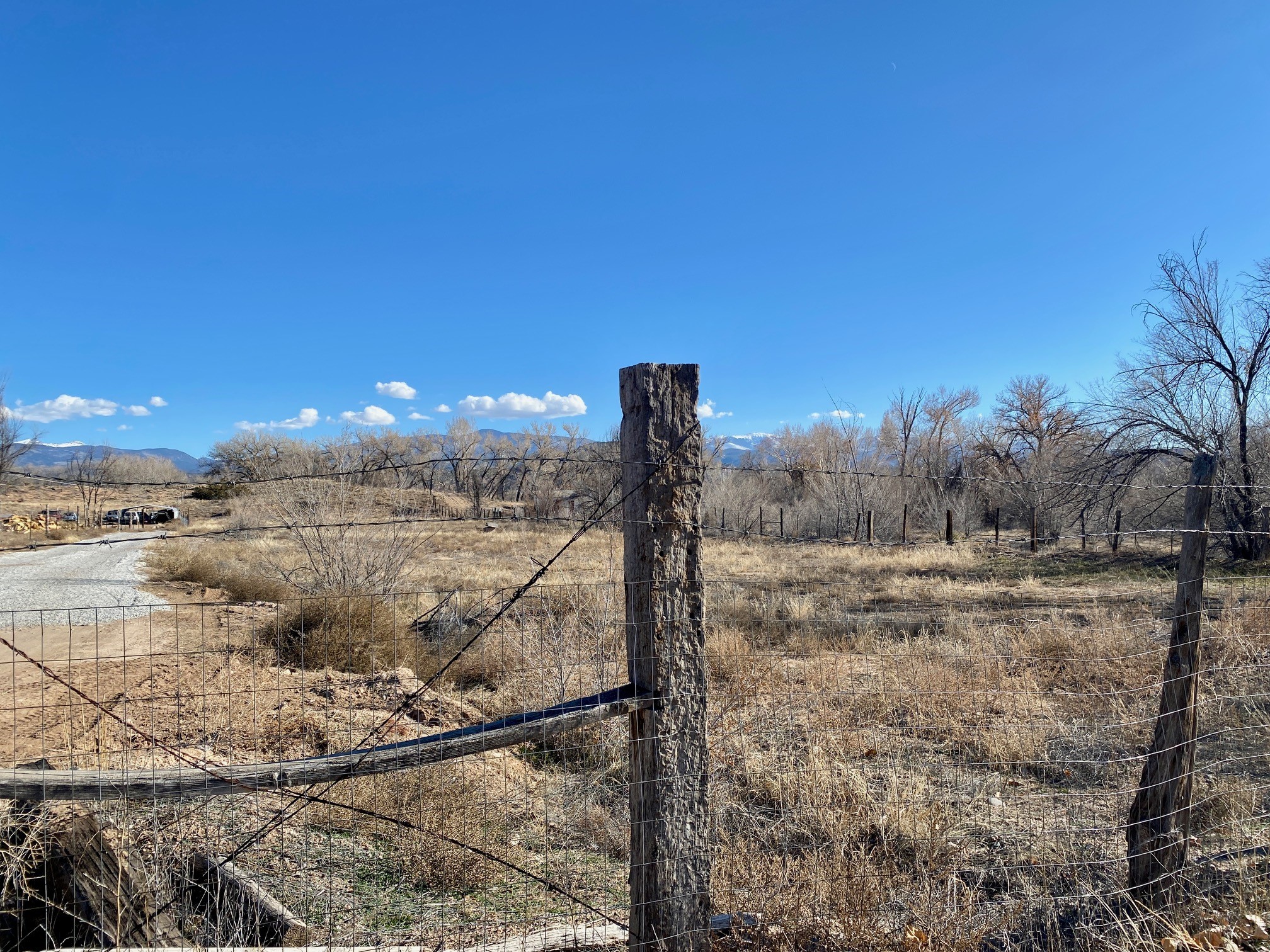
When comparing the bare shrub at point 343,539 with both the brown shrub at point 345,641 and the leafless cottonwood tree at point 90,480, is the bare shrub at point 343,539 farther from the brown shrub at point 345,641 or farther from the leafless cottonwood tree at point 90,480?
the leafless cottonwood tree at point 90,480

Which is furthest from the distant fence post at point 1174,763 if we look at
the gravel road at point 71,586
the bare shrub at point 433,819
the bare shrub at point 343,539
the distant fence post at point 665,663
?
the gravel road at point 71,586

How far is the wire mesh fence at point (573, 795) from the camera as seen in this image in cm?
304

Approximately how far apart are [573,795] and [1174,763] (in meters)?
3.52

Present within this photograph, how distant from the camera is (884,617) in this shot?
11.5m

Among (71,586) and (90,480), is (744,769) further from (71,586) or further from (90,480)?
(71,586)

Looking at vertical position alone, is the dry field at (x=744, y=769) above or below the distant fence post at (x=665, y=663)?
below

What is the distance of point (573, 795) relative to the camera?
519cm

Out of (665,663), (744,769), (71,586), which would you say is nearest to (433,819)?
(744,769)

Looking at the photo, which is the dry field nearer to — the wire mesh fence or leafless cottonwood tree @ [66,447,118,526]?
the wire mesh fence

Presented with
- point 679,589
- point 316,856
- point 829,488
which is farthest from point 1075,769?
point 829,488

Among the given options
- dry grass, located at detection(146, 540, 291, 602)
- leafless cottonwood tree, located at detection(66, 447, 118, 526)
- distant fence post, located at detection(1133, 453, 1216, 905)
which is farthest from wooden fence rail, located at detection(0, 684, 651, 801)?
dry grass, located at detection(146, 540, 291, 602)

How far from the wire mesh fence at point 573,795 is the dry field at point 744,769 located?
26 mm

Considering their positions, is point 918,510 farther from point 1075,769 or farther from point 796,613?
point 1075,769

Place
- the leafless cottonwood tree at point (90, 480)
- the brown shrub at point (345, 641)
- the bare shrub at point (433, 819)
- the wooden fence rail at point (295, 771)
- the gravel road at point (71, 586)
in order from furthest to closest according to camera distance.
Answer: the gravel road at point (71, 586) → the brown shrub at point (345, 641) → the bare shrub at point (433, 819) → the leafless cottonwood tree at point (90, 480) → the wooden fence rail at point (295, 771)
